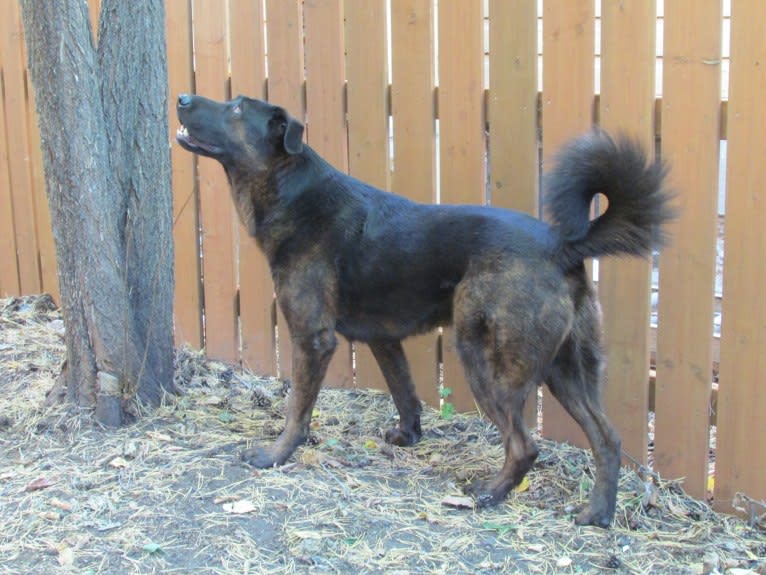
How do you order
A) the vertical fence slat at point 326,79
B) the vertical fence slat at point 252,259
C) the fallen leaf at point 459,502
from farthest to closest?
the vertical fence slat at point 252,259 → the vertical fence slat at point 326,79 → the fallen leaf at point 459,502

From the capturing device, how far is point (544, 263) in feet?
12.0

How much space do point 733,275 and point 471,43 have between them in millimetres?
1753

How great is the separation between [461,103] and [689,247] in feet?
4.61

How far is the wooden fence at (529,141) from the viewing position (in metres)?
3.83

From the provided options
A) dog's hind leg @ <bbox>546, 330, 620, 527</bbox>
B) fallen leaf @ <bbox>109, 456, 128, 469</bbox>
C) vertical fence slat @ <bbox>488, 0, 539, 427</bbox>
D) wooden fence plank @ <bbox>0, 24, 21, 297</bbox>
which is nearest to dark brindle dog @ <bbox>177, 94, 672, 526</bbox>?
dog's hind leg @ <bbox>546, 330, 620, 527</bbox>

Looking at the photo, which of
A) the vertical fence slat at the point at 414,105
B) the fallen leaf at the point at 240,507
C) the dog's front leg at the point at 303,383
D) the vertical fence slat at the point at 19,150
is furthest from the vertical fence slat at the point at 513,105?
the vertical fence slat at the point at 19,150

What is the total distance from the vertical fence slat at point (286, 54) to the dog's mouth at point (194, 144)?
107 centimetres

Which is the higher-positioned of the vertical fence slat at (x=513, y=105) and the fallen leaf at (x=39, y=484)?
the vertical fence slat at (x=513, y=105)

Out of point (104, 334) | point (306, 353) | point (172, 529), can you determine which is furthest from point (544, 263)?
point (104, 334)

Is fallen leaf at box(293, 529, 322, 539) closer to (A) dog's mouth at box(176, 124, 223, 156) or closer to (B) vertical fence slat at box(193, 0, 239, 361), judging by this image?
(A) dog's mouth at box(176, 124, 223, 156)

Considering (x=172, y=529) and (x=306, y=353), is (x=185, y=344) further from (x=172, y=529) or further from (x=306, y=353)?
(x=172, y=529)

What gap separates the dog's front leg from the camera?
413 centimetres

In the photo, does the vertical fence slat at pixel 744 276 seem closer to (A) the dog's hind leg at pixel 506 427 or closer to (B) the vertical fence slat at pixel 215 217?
(A) the dog's hind leg at pixel 506 427

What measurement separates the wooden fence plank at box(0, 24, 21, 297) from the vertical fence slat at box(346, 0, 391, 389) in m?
3.40
